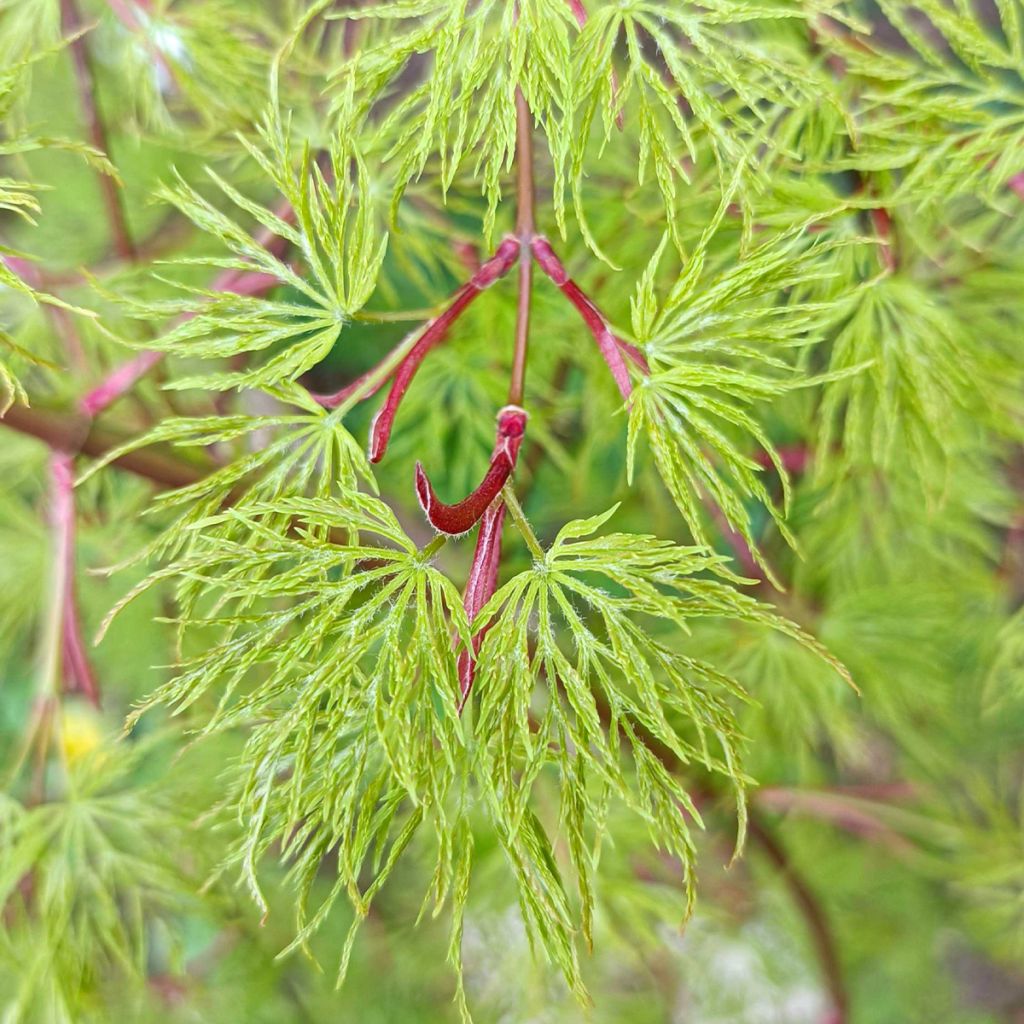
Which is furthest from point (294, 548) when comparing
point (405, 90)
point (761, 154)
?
point (405, 90)

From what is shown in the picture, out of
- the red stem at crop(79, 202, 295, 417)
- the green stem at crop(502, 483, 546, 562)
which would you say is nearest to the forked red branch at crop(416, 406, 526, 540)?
the green stem at crop(502, 483, 546, 562)

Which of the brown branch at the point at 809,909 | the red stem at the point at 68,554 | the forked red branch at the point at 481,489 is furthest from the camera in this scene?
the brown branch at the point at 809,909

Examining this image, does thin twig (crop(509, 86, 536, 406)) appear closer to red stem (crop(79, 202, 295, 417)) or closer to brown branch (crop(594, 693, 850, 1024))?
red stem (crop(79, 202, 295, 417))

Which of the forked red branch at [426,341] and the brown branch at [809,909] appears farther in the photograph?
the brown branch at [809,909]

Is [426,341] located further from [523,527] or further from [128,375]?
[128,375]

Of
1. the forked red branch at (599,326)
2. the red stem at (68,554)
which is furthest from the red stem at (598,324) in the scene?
the red stem at (68,554)

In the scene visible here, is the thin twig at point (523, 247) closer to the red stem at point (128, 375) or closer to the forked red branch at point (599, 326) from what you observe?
the forked red branch at point (599, 326)

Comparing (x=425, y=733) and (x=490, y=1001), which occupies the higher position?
(x=425, y=733)

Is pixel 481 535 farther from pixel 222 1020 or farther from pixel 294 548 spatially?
pixel 222 1020
